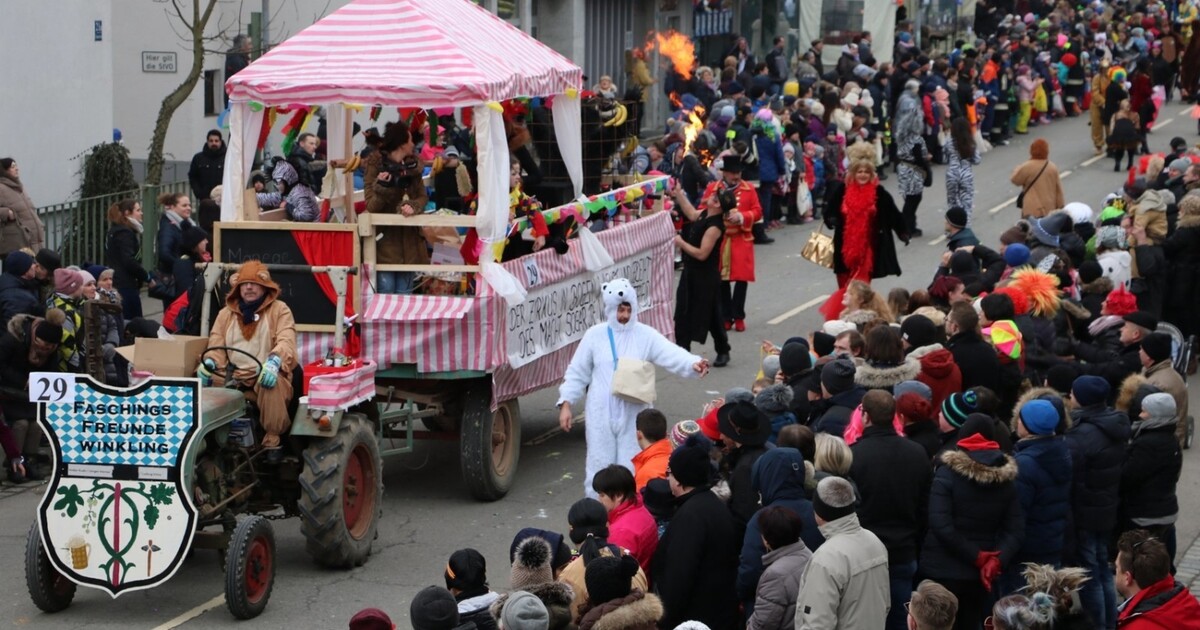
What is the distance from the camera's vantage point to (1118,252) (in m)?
15.3

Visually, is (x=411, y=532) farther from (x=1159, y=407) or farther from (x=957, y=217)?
(x=957, y=217)

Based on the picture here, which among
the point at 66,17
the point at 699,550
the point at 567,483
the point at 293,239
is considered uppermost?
the point at 66,17

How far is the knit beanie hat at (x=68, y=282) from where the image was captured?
13.2 meters

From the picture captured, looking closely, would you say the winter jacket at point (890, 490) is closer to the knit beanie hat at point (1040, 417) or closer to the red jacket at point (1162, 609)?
the knit beanie hat at point (1040, 417)

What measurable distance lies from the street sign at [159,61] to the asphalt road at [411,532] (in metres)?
9.80

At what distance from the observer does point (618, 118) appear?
1661 cm

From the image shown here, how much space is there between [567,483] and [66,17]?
10.1 metres

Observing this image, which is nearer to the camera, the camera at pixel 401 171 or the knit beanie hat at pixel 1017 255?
the camera at pixel 401 171

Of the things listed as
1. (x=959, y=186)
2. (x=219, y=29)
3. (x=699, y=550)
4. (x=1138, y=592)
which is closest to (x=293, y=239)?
(x=699, y=550)

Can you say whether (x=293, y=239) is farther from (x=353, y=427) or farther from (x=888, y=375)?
(x=888, y=375)

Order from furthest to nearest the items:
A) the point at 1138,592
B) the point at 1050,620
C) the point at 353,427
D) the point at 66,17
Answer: the point at 66,17
the point at 353,427
the point at 1138,592
the point at 1050,620

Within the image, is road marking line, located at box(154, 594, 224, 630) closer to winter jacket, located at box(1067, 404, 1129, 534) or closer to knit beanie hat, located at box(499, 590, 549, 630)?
knit beanie hat, located at box(499, 590, 549, 630)

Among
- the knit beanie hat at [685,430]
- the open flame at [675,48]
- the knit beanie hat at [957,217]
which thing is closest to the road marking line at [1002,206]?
the open flame at [675,48]

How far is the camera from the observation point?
12656 millimetres
